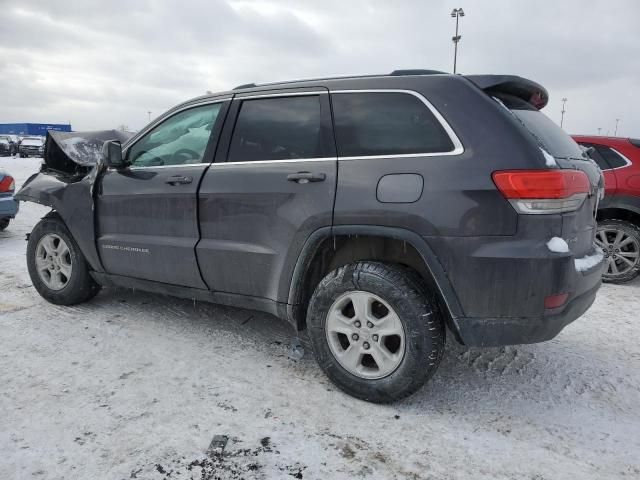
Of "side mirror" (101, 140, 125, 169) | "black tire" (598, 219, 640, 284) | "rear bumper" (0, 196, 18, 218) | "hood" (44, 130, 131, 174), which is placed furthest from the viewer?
"rear bumper" (0, 196, 18, 218)

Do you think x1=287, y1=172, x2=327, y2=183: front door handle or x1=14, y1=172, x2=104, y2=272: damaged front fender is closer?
x1=287, y1=172, x2=327, y2=183: front door handle

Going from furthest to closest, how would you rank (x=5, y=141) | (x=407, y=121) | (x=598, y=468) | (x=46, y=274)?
(x=5, y=141) → (x=46, y=274) → (x=407, y=121) → (x=598, y=468)

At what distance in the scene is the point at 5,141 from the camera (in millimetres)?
34125

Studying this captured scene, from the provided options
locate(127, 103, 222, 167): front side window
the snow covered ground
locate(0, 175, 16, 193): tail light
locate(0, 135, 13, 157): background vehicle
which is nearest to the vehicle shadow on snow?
the snow covered ground

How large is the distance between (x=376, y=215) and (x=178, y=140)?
1.80 meters

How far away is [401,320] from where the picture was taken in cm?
250

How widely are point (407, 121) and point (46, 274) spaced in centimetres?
341

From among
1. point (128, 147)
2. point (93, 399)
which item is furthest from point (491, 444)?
point (128, 147)

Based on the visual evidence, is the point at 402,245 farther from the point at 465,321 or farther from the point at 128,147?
the point at 128,147

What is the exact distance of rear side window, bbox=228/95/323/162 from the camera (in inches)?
113

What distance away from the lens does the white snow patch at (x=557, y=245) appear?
2246 millimetres

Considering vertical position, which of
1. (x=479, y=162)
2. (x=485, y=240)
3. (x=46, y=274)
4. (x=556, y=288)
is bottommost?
(x=46, y=274)

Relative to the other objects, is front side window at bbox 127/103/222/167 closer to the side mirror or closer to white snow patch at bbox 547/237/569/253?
the side mirror

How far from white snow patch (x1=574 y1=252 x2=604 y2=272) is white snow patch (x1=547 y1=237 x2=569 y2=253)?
0.47ft
